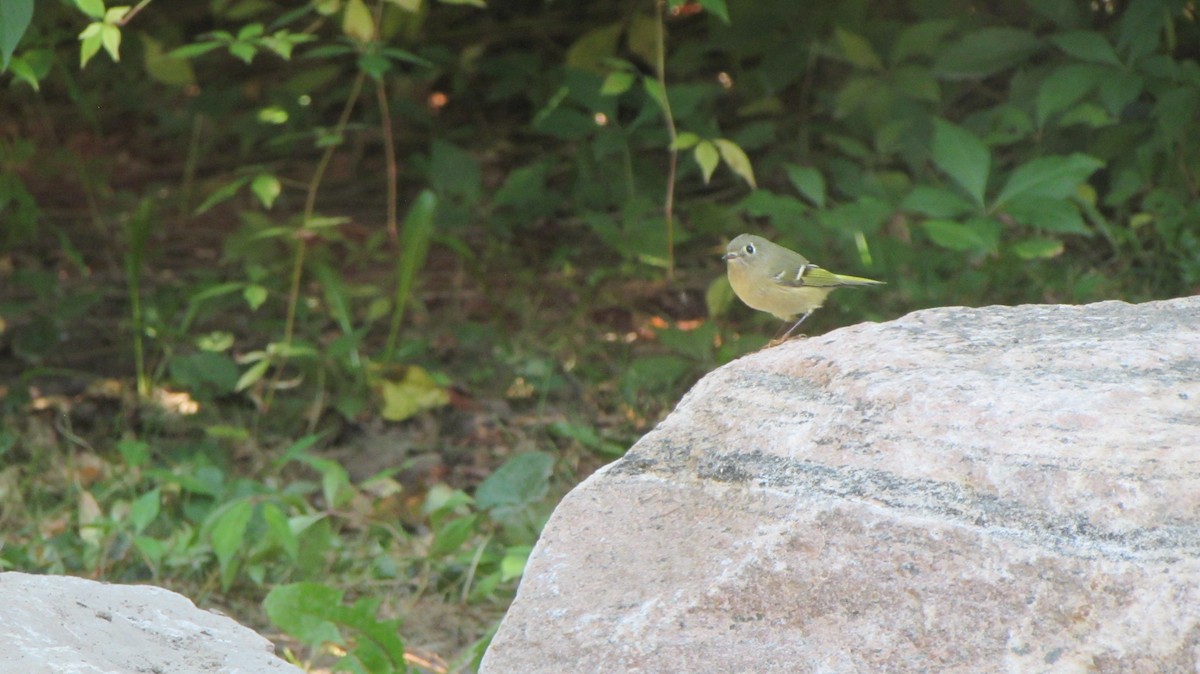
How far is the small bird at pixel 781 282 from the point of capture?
364 centimetres

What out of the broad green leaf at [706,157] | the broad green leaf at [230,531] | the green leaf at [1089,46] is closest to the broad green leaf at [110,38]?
the broad green leaf at [230,531]

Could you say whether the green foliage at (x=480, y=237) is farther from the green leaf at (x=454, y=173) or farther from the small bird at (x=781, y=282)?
the small bird at (x=781, y=282)

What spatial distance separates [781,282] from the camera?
364 centimetres

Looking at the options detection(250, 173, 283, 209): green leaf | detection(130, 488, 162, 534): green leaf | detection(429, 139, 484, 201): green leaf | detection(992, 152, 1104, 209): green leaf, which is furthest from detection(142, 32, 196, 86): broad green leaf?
detection(992, 152, 1104, 209): green leaf

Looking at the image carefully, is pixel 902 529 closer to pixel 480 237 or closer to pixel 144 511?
pixel 144 511

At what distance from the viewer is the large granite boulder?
5.51 feet

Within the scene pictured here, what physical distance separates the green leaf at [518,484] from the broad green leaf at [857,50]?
6.15 ft

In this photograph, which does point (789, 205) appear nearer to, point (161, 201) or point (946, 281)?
point (946, 281)

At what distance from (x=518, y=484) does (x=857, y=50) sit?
2007 mm

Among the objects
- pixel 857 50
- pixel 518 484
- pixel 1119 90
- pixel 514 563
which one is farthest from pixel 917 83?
pixel 514 563

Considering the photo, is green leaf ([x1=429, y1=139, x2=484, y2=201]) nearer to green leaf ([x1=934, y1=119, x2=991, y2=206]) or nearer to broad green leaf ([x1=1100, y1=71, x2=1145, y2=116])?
green leaf ([x1=934, y1=119, x2=991, y2=206])

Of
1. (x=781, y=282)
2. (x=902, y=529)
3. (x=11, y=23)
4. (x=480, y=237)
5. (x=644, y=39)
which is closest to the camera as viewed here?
(x=902, y=529)

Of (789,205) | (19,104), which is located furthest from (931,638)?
(19,104)

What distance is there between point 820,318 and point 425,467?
1.44 m
